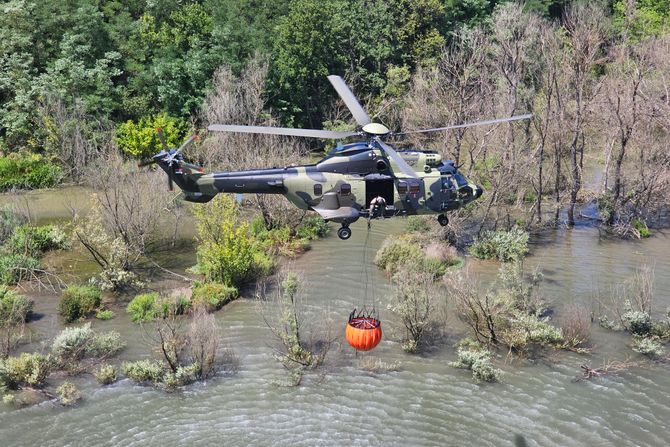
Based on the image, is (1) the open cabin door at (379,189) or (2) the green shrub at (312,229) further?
(2) the green shrub at (312,229)

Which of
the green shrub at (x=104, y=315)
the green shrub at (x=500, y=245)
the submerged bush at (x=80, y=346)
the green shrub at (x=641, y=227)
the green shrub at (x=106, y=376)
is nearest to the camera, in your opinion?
the green shrub at (x=106, y=376)

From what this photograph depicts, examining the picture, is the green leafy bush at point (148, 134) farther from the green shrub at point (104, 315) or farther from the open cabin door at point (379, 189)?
the open cabin door at point (379, 189)

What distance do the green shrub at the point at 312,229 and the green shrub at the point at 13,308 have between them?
11.4 meters

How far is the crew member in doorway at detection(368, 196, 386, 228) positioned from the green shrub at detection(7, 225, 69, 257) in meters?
14.3

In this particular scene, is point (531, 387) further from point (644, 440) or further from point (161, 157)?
point (161, 157)

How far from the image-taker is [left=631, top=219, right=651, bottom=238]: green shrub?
2905 centimetres

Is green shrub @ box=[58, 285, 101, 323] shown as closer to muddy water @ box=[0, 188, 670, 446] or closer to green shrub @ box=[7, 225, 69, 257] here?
muddy water @ box=[0, 188, 670, 446]

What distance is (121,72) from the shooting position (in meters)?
39.3

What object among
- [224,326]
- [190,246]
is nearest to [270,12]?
[190,246]

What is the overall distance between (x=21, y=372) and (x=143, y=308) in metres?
4.53

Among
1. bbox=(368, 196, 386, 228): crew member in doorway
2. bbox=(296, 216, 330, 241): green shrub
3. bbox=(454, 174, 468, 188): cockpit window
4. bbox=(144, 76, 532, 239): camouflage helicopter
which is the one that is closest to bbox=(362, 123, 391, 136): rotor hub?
bbox=(144, 76, 532, 239): camouflage helicopter

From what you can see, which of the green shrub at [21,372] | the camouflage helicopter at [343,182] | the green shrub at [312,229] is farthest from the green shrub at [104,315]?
the green shrub at [312,229]

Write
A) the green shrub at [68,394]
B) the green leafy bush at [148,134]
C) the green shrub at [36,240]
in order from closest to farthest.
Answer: the green shrub at [68,394], the green shrub at [36,240], the green leafy bush at [148,134]

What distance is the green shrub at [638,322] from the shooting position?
19641 mm
